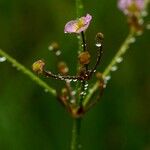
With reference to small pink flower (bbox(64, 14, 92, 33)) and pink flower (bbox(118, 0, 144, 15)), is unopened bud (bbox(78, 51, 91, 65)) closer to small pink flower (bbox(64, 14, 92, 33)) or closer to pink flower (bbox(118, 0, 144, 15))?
small pink flower (bbox(64, 14, 92, 33))

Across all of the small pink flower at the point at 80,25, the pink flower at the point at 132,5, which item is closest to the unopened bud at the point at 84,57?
the small pink flower at the point at 80,25

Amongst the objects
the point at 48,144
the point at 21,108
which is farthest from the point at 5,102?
the point at 48,144

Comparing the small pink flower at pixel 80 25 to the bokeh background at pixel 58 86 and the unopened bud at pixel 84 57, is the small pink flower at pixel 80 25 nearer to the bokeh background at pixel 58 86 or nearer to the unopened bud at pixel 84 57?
the unopened bud at pixel 84 57

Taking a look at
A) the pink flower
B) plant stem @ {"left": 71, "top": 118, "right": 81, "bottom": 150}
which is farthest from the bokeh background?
the pink flower

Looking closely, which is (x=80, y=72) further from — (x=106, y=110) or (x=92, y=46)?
(x=92, y=46)

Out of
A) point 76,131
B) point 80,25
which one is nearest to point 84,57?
point 80,25

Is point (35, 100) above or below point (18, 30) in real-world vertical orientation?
below
